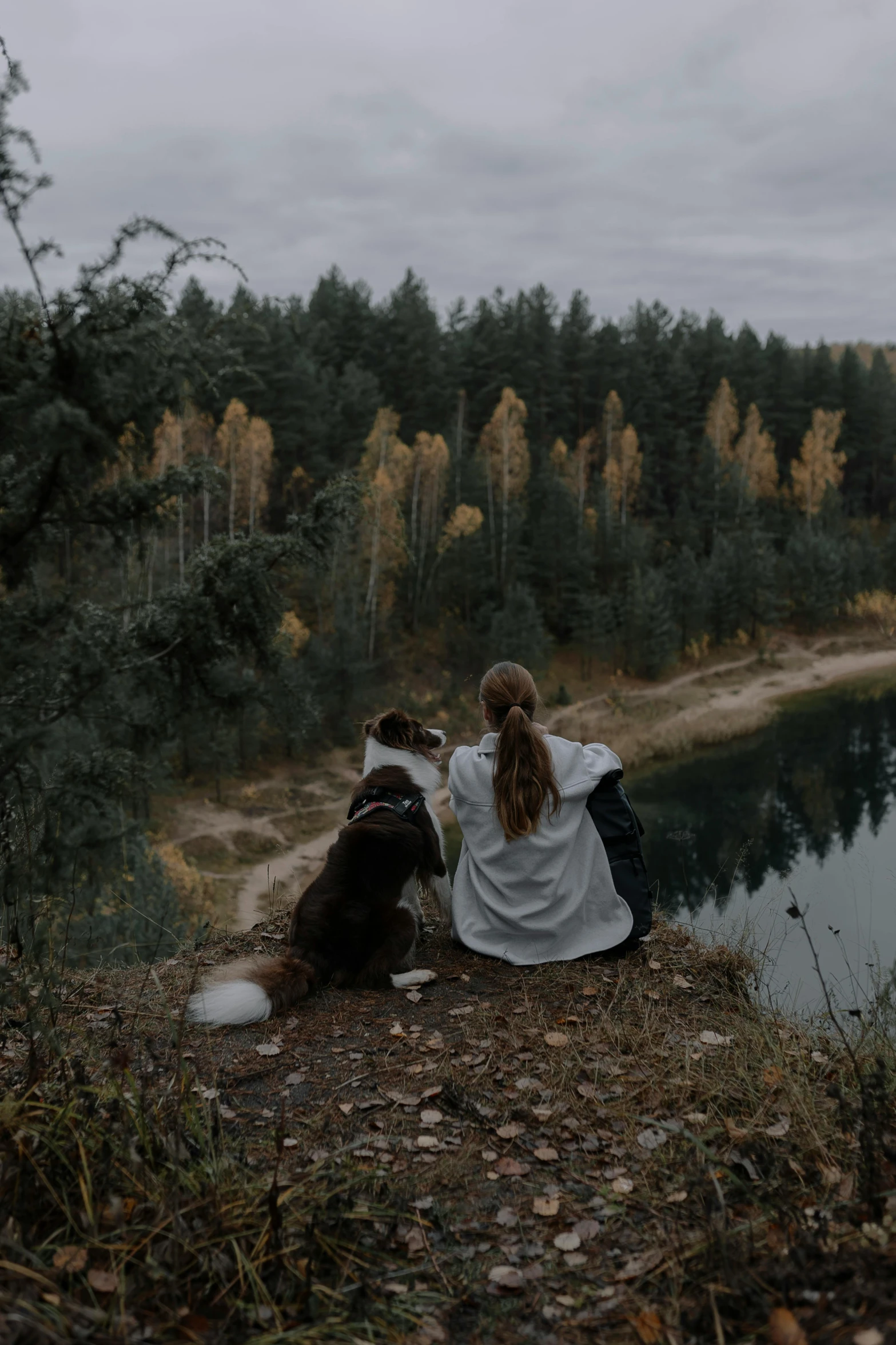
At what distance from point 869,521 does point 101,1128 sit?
6026 cm

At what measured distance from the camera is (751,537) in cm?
4316

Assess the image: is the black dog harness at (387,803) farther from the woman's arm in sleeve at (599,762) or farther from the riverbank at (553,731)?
the riverbank at (553,731)

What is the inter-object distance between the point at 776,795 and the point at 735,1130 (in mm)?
24077

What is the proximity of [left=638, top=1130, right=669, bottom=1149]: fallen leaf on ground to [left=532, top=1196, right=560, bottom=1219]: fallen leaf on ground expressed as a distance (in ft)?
1.29

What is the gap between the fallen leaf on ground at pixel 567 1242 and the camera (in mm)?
2492

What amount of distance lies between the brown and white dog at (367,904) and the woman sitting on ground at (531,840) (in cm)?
29

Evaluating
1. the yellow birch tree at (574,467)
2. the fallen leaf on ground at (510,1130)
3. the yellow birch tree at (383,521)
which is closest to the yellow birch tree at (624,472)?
the yellow birch tree at (574,467)

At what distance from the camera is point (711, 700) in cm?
3456

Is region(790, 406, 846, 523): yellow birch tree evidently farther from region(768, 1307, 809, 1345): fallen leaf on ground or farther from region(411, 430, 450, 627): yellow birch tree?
region(768, 1307, 809, 1345): fallen leaf on ground

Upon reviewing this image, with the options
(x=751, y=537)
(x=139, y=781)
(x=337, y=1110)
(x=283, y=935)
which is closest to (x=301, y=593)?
(x=751, y=537)

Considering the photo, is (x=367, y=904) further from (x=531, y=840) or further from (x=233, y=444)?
(x=233, y=444)

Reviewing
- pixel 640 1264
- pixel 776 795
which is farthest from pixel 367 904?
pixel 776 795

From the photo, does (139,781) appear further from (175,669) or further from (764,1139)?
(764,1139)

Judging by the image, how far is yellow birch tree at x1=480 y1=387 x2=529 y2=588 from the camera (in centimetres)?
3759
